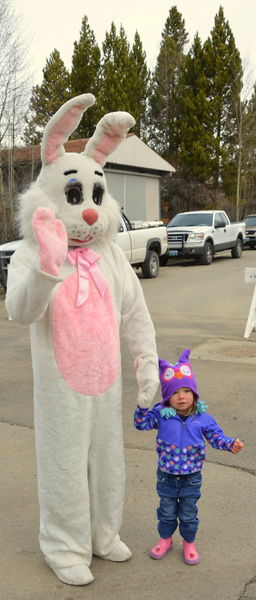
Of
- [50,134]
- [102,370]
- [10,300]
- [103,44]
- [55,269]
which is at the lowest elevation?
[102,370]

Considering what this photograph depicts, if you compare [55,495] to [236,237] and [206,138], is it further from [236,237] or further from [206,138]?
[206,138]

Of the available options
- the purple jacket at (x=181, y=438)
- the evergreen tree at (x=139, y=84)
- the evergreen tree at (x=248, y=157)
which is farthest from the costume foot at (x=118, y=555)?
the evergreen tree at (x=139, y=84)

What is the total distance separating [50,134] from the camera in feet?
9.62

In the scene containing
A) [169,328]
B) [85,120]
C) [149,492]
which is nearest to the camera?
[149,492]

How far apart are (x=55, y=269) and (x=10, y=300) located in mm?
354

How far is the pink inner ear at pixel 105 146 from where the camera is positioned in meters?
3.10

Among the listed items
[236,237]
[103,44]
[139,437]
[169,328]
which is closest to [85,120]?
[103,44]

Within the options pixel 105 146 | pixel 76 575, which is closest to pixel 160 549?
pixel 76 575

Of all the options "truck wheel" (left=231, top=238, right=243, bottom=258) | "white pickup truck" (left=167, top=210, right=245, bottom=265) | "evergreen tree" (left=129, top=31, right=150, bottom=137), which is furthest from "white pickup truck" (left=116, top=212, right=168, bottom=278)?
"evergreen tree" (left=129, top=31, right=150, bottom=137)

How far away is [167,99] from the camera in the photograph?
43656mm

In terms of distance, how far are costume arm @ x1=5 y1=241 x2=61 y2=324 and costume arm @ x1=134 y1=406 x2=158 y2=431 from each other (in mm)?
689

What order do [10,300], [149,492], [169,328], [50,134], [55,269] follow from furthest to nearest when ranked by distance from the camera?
[169,328], [149,492], [50,134], [10,300], [55,269]

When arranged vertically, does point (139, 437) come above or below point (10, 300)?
below

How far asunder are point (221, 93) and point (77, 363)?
130 feet
